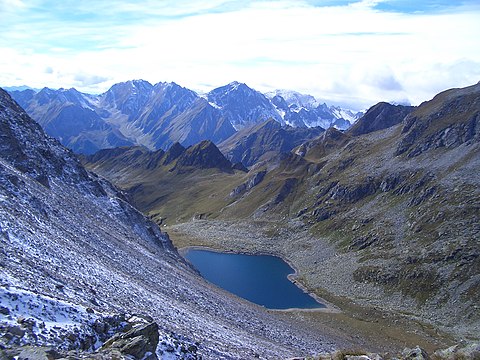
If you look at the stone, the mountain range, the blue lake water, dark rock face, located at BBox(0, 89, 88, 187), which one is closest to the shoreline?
the blue lake water

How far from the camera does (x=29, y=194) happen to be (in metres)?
52.2

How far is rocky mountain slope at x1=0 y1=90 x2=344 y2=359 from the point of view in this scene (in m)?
24.7

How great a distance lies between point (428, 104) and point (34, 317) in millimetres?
177369

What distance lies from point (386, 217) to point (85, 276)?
98.8 meters

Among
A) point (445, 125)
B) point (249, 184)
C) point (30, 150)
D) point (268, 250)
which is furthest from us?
point (249, 184)

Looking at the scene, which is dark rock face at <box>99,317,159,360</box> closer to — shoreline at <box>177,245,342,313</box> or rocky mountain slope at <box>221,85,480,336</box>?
shoreline at <box>177,245,342,313</box>

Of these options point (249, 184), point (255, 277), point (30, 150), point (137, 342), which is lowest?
point (255, 277)

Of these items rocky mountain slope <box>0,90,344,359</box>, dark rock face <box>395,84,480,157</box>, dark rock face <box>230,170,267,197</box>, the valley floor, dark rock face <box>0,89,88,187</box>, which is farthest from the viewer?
dark rock face <box>230,170,267,197</box>

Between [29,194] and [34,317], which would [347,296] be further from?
[34,317]

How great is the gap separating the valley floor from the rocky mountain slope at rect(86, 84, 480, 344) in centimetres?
51

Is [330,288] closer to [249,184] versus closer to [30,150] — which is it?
[30,150]

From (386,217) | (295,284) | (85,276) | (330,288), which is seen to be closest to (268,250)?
(295,284)

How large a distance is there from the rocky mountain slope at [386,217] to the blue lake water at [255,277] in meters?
5.33

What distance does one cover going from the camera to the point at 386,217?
395ft
